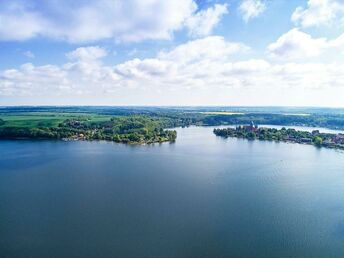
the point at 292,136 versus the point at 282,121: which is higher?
the point at 282,121

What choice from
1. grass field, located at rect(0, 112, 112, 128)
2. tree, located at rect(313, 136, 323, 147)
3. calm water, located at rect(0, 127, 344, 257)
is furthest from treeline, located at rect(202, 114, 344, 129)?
calm water, located at rect(0, 127, 344, 257)

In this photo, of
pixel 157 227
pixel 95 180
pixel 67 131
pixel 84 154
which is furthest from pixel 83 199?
pixel 67 131

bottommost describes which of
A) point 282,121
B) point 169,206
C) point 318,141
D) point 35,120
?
point 169,206

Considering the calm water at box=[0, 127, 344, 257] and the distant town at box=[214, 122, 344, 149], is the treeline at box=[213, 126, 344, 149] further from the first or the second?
the calm water at box=[0, 127, 344, 257]

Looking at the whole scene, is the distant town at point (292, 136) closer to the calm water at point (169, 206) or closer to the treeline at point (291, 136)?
the treeline at point (291, 136)

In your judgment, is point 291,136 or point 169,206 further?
point 291,136

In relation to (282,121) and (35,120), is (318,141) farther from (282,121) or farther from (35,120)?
(35,120)

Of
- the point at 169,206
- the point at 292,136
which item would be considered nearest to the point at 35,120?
the point at 292,136
